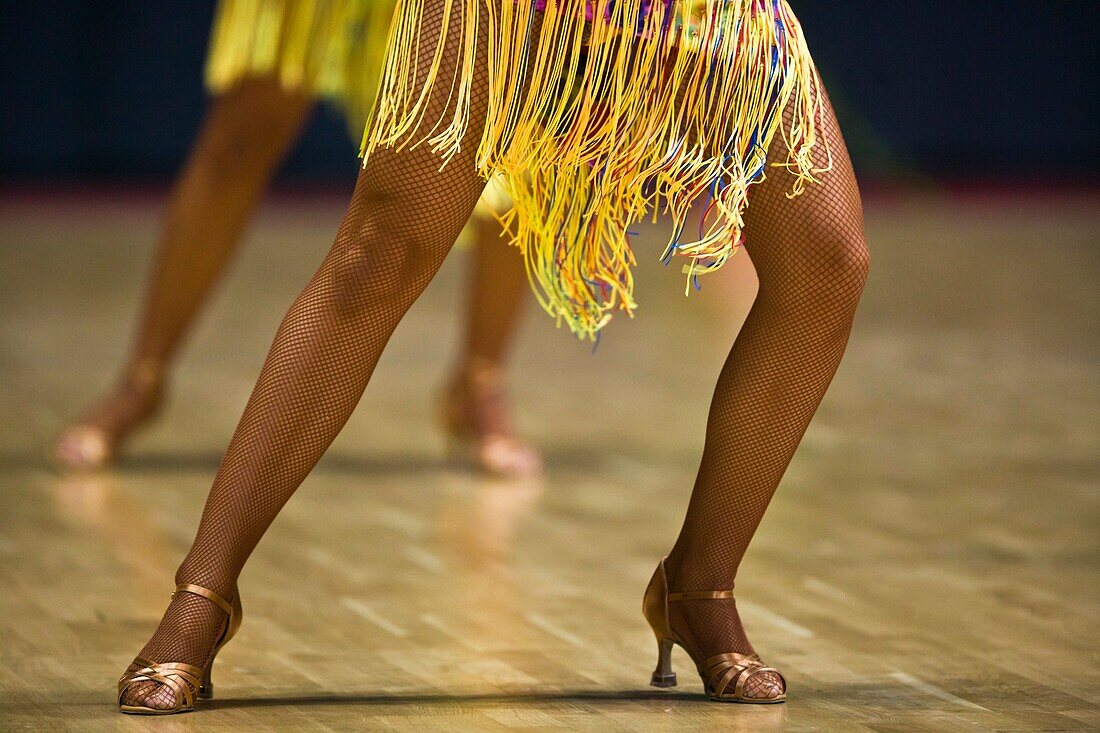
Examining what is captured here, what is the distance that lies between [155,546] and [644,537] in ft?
2.14

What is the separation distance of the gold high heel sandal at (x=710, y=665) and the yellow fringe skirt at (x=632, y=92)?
0.31 metres

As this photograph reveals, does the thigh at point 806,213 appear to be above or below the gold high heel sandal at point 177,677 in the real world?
above

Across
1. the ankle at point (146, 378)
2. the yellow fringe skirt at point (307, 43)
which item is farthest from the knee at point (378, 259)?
the ankle at point (146, 378)

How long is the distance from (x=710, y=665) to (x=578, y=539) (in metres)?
0.81

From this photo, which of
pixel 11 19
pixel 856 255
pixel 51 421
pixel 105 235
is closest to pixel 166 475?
pixel 51 421

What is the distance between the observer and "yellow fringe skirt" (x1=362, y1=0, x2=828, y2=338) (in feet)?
5.52

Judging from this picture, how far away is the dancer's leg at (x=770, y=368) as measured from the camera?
171 cm

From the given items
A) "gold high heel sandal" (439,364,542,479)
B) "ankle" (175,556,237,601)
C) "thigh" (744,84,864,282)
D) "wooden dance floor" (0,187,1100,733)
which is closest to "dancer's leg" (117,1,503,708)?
"ankle" (175,556,237,601)

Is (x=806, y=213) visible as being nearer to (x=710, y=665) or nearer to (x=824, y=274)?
(x=824, y=274)

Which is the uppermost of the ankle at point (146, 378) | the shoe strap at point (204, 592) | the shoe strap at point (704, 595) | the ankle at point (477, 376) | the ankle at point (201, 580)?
the shoe strap at point (704, 595)

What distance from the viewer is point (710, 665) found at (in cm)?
178

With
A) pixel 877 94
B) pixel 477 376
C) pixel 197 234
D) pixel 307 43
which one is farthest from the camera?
pixel 877 94

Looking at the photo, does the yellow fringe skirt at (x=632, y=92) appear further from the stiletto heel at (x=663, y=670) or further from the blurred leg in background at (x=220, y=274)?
the blurred leg in background at (x=220, y=274)

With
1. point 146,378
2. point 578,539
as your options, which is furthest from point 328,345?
point 146,378
